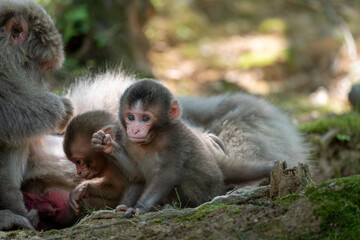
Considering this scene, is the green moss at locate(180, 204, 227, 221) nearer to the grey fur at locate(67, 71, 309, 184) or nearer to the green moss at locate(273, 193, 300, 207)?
the green moss at locate(273, 193, 300, 207)

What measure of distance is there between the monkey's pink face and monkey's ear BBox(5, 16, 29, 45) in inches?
56.7

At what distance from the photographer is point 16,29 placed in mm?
5320

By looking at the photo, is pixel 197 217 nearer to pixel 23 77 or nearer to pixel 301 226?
pixel 301 226

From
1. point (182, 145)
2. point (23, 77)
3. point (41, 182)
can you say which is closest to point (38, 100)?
point (23, 77)

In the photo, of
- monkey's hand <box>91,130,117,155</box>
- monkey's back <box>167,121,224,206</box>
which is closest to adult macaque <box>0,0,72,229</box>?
monkey's hand <box>91,130,117,155</box>

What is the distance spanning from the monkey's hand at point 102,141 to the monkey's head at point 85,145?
0.31m

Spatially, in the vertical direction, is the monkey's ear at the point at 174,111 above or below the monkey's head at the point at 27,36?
below

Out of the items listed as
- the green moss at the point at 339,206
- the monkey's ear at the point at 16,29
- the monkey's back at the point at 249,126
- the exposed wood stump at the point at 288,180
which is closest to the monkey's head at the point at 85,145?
the monkey's ear at the point at 16,29

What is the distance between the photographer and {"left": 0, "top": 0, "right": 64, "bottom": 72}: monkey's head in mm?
5227

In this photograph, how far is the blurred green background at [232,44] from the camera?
1062 centimetres

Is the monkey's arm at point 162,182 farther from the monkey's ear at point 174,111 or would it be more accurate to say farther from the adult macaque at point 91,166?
the adult macaque at point 91,166

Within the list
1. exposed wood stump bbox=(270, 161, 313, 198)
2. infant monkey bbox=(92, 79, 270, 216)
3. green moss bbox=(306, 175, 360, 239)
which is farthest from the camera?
infant monkey bbox=(92, 79, 270, 216)

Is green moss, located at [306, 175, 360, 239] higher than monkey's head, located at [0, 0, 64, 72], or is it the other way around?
monkey's head, located at [0, 0, 64, 72]

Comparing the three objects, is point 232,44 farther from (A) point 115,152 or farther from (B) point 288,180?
(B) point 288,180
